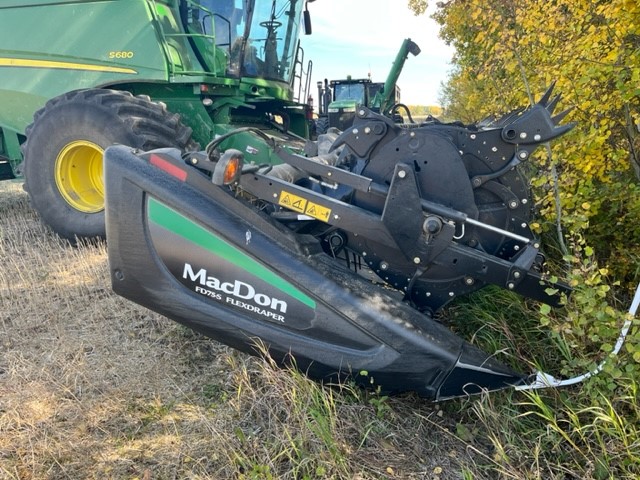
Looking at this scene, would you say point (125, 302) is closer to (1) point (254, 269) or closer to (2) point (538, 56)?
(1) point (254, 269)

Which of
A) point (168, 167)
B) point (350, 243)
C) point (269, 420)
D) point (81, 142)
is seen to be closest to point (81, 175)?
point (81, 142)

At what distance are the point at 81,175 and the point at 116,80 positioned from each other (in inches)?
40.6

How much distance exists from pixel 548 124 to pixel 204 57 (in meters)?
4.21

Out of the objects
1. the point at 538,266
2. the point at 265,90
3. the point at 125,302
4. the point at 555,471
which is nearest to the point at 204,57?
the point at 265,90

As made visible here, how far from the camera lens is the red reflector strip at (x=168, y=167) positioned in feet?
8.05

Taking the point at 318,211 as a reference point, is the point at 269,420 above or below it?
below

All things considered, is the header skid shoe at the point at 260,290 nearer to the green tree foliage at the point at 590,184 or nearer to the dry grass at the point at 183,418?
the dry grass at the point at 183,418

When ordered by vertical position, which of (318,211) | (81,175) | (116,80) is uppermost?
(116,80)

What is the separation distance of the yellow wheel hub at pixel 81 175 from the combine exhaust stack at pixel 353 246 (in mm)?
2474

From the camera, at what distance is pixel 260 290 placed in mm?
2307

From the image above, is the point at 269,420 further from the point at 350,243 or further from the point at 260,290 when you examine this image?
the point at 350,243

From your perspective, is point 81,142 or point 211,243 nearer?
point 211,243

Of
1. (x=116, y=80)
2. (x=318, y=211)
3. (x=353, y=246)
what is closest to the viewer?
(x=318, y=211)

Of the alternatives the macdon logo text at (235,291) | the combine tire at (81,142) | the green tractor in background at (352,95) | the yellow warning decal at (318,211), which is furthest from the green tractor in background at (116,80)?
the green tractor in background at (352,95)
